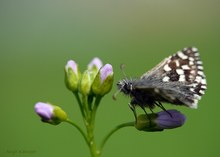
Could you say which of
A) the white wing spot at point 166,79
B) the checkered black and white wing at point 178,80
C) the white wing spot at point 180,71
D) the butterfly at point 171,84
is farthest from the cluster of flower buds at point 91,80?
the white wing spot at point 180,71

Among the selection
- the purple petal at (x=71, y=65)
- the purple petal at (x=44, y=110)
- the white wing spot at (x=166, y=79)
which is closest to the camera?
the purple petal at (x=44, y=110)

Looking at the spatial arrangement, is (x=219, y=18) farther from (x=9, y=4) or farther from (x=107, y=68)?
(x=107, y=68)

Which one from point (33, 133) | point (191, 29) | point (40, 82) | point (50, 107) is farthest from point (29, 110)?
point (191, 29)

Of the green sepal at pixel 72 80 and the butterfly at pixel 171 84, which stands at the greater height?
the green sepal at pixel 72 80

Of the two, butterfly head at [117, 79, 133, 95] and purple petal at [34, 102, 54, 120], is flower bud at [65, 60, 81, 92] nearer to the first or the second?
purple petal at [34, 102, 54, 120]

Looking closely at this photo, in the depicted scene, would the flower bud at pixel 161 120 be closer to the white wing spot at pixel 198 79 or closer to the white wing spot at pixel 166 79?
the white wing spot at pixel 166 79
